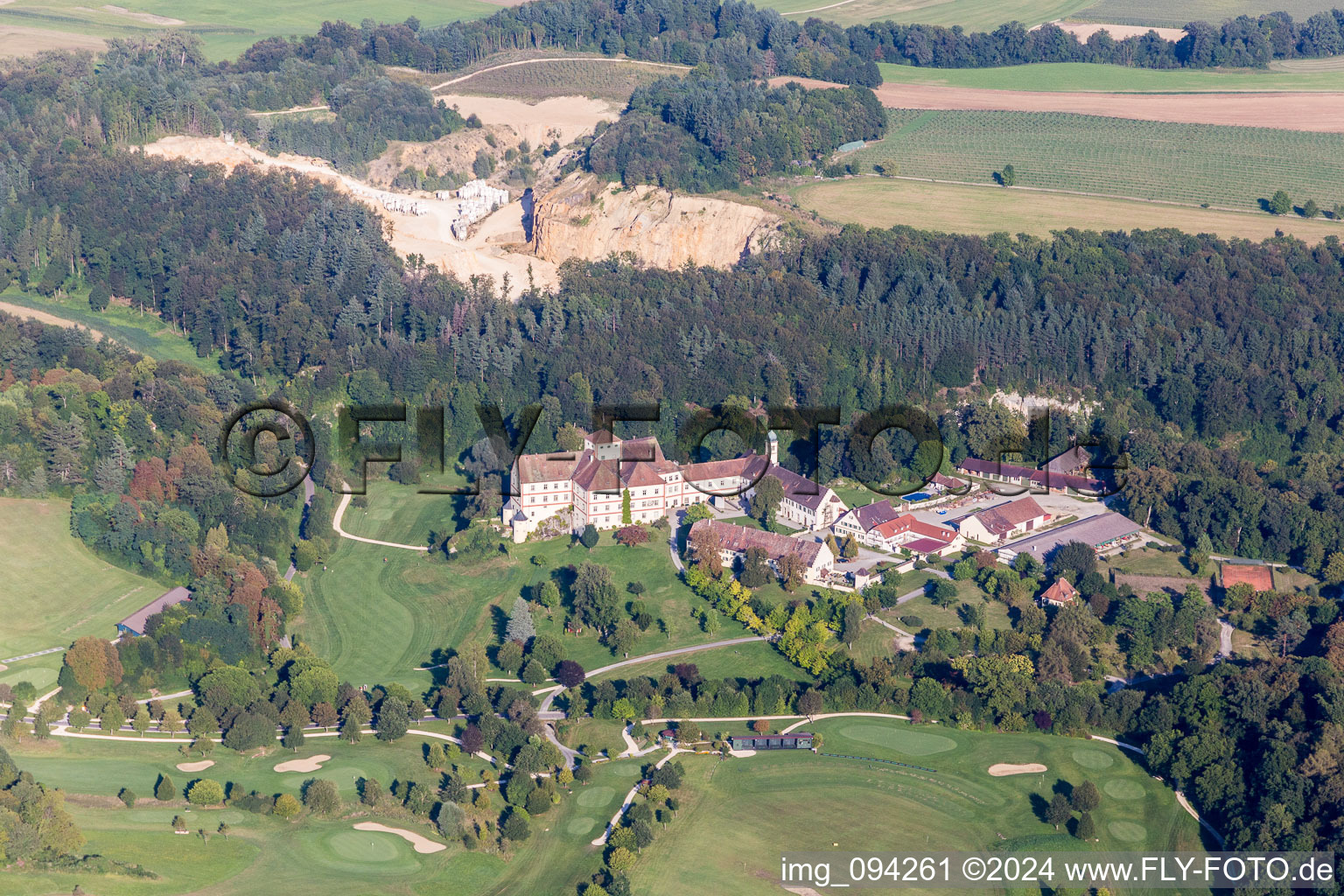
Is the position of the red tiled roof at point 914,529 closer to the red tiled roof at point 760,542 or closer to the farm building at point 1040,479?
the red tiled roof at point 760,542

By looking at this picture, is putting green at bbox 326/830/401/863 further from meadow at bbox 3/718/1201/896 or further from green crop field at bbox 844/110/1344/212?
green crop field at bbox 844/110/1344/212

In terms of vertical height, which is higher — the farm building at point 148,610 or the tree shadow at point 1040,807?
the farm building at point 148,610

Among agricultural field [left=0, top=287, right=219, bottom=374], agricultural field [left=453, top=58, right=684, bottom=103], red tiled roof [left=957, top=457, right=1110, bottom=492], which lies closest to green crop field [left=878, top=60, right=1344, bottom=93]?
agricultural field [left=453, top=58, right=684, bottom=103]

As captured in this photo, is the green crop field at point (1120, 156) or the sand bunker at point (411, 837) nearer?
the sand bunker at point (411, 837)

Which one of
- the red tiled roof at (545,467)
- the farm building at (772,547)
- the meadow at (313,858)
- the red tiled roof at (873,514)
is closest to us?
the meadow at (313,858)

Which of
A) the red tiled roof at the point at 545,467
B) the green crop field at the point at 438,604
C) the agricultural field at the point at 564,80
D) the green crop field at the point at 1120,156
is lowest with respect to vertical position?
the green crop field at the point at 438,604

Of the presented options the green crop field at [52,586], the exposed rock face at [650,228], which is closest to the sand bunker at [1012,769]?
the green crop field at [52,586]
